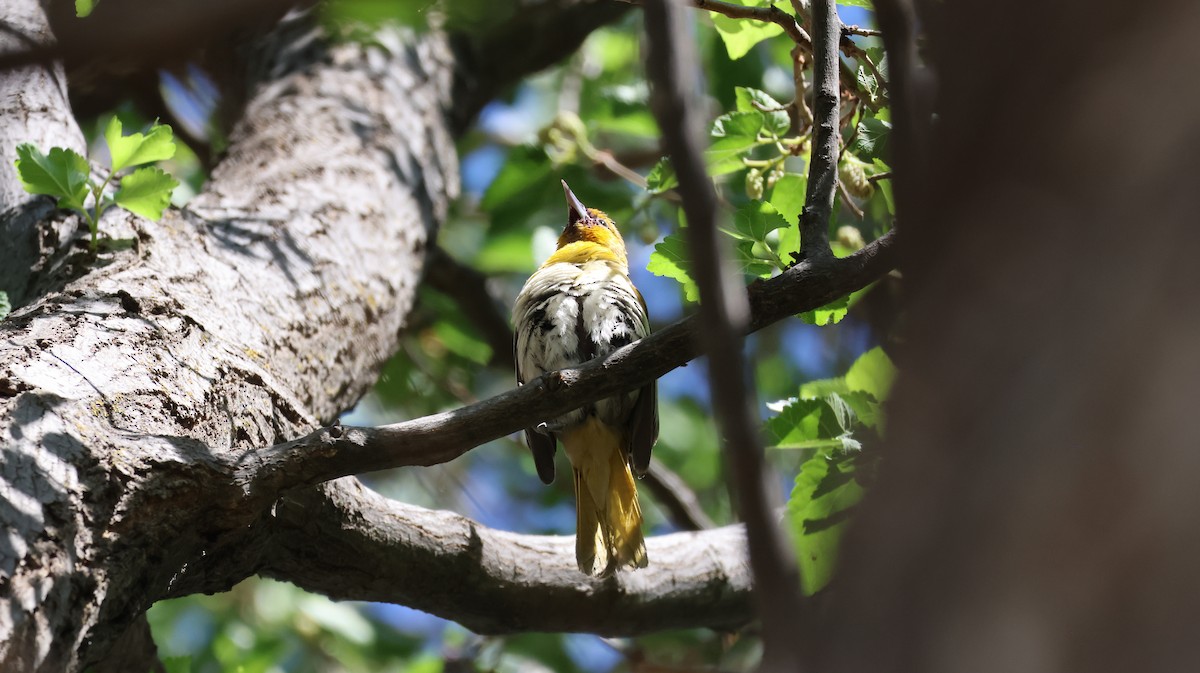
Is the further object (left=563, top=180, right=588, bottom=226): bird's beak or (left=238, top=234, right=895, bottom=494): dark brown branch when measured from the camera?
(left=563, top=180, right=588, bottom=226): bird's beak

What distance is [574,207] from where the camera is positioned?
4.44 m

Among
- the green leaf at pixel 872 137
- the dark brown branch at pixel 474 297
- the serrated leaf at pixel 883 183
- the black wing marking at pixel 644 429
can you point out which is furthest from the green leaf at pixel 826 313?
the dark brown branch at pixel 474 297

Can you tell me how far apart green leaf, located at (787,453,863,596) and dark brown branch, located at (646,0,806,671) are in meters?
1.62

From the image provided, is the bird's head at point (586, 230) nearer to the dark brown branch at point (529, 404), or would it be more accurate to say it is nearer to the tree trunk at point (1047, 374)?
the dark brown branch at point (529, 404)

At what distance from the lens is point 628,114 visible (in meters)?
3.97

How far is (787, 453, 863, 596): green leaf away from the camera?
2438mm

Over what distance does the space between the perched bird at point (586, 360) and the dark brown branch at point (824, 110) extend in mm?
1204

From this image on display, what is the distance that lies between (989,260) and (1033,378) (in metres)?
0.10

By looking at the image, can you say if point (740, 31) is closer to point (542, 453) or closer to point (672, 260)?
point (672, 260)

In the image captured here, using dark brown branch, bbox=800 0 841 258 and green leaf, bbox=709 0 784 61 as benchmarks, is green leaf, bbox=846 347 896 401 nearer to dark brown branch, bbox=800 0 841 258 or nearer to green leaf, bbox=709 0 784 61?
dark brown branch, bbox=800 0 841 258

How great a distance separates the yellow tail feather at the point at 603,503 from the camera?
279 cm

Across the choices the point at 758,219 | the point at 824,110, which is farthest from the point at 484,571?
the point at 824,110

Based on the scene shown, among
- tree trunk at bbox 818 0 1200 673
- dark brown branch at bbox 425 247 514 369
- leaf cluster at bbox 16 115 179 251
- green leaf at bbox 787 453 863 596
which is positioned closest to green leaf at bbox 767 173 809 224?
green leaf at bbox 787 453 863 596

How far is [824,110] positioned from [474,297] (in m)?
2.97
